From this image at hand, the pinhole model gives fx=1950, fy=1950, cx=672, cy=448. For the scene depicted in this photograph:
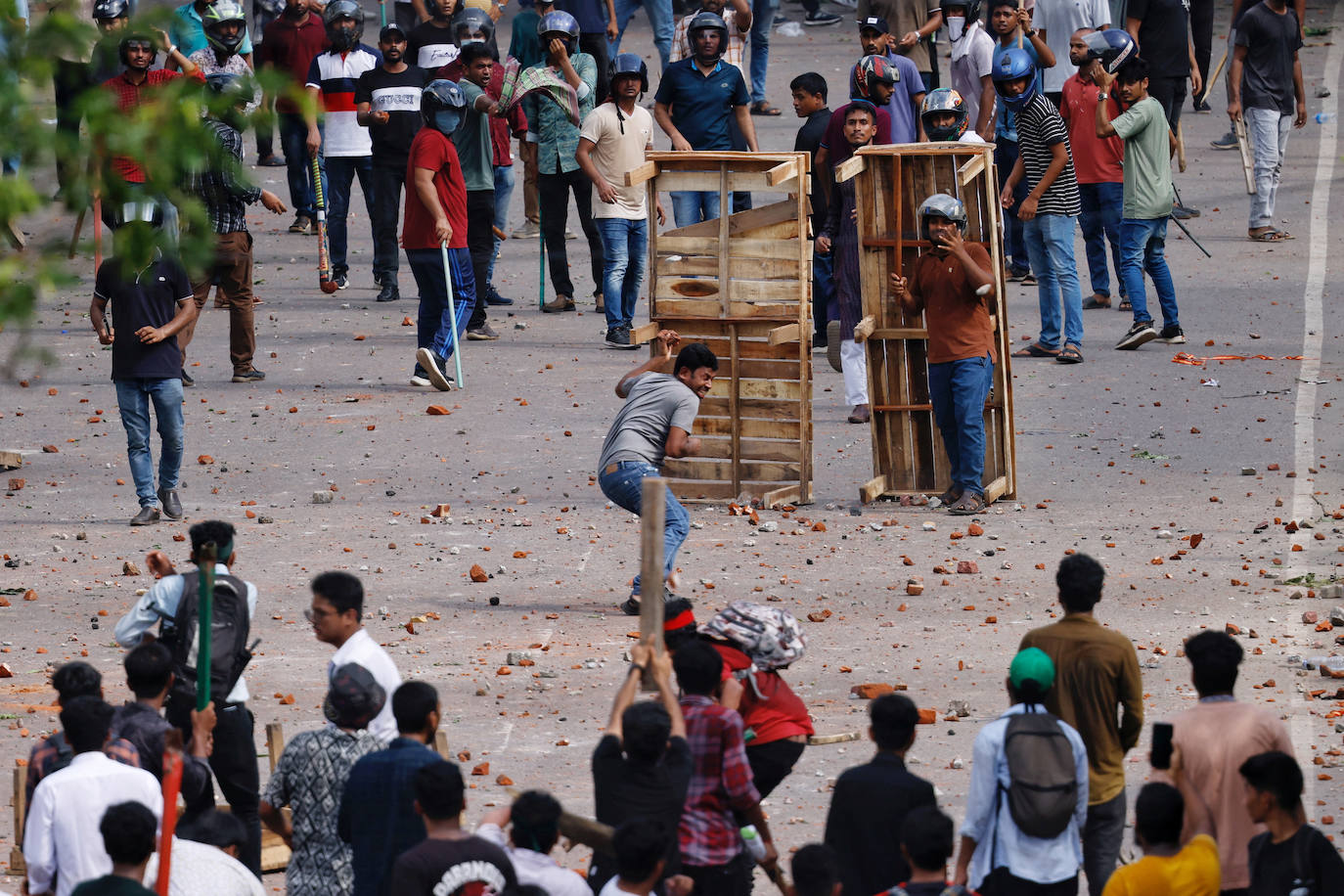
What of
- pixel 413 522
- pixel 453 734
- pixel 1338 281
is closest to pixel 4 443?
pixel 413 522

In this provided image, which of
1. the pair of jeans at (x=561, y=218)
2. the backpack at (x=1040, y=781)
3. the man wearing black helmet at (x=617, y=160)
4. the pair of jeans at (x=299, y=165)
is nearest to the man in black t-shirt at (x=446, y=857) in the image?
the backpack at (x=1040, y=781)

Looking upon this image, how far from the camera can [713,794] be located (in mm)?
5832

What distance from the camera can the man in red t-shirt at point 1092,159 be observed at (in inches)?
607

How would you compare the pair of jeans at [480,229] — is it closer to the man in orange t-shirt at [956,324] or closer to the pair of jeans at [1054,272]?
the pair of jeans at [1054,272]

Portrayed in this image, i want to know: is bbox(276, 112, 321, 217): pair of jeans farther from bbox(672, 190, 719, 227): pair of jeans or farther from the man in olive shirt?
the man in olive shirt

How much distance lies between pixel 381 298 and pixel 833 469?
593 cm

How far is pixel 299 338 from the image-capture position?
53.9 feet

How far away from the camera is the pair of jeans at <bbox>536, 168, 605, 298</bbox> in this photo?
16.3m

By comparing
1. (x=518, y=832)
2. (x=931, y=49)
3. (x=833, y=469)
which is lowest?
(x=833, y=469)

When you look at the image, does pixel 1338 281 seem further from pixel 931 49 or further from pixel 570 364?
pixel 570 364

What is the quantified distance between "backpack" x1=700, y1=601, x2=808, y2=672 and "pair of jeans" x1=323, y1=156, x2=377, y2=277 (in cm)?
1116

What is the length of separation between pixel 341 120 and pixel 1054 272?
636 centimetres

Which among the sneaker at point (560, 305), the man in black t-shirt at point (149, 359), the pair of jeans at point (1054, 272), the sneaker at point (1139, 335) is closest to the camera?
the man in black t-shirt at point (149, 359)

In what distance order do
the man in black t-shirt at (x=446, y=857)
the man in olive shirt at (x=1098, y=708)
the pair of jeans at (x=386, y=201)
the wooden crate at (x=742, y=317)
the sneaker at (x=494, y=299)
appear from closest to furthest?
the man in black t-shirt at (x=446, y=857) → the man in olive shirt at (x=1098, y=708) → the wooden crate at (x=742, y=317) → the pair of jeans at (x=386, y=201) → the sneaker at (x=494, y=299)
